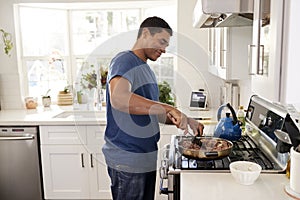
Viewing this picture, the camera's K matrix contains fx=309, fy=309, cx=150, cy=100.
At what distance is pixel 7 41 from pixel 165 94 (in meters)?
1.71

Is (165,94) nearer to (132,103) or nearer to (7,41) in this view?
(132,103)

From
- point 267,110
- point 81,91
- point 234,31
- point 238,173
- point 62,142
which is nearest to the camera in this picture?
point 238,173

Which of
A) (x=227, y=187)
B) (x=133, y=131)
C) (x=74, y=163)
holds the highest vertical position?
(x=133, y=131)

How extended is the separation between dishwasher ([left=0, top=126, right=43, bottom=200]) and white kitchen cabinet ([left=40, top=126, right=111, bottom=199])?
0.23 feet

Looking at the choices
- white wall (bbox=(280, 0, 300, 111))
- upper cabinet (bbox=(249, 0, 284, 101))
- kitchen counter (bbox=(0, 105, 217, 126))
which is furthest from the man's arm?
kitchen counter (bbox=(0, 105, 217, 126))

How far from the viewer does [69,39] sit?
11.5 ft

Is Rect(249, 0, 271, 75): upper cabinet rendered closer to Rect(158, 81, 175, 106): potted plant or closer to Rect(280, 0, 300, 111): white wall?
Rect(280, 0, 300, 111): white wall

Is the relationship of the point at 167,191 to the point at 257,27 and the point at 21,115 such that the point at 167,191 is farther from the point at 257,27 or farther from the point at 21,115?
the point at 21,115

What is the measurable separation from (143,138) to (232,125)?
0.52 m

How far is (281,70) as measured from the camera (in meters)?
0.91

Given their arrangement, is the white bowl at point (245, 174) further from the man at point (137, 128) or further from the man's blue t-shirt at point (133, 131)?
the man's blue t-shirt at point (133, 131)

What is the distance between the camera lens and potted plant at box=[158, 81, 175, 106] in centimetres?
279

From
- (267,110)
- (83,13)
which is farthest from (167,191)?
(83,13)

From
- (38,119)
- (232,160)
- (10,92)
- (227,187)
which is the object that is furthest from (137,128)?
A: (10,92)
